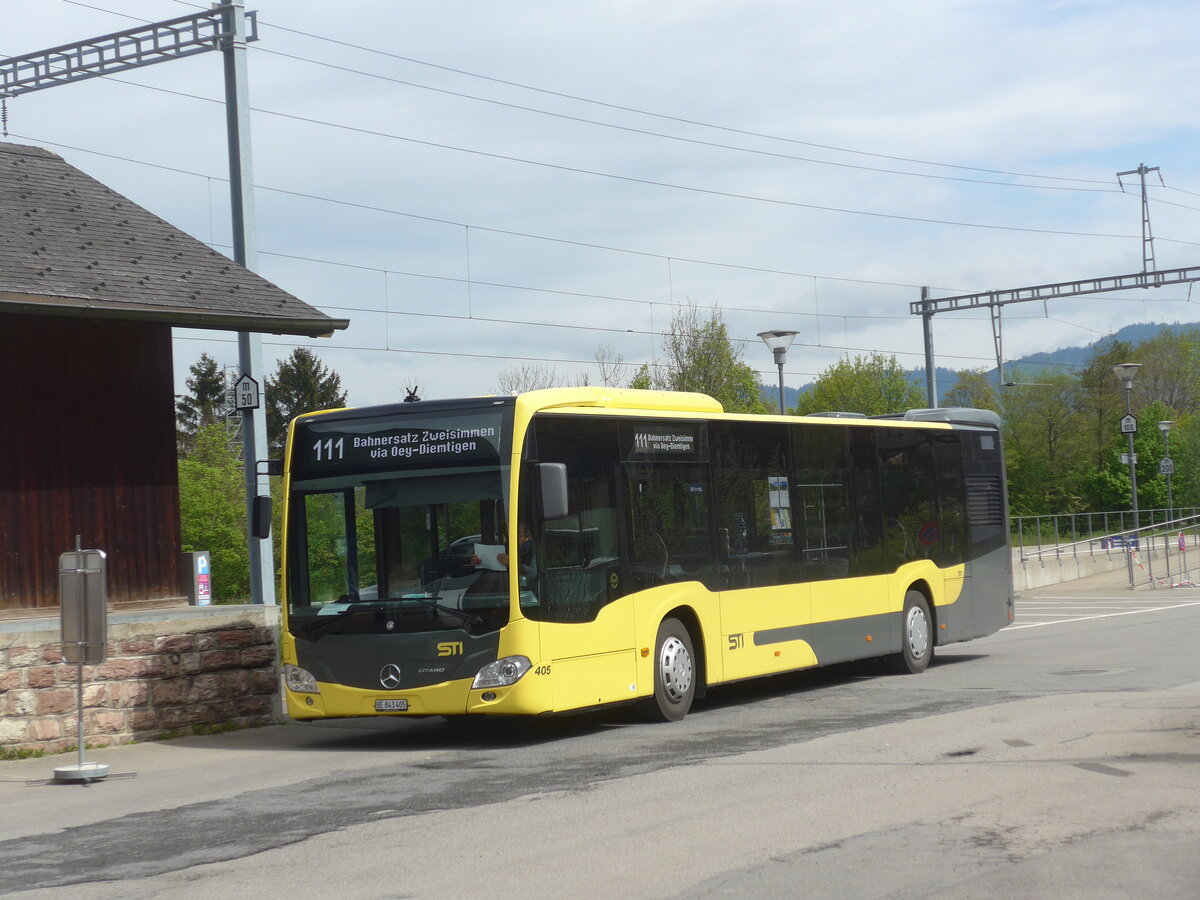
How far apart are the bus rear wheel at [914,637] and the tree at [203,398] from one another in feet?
220

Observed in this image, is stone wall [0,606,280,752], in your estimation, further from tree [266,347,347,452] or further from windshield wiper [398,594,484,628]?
tree [266,347,347,452]

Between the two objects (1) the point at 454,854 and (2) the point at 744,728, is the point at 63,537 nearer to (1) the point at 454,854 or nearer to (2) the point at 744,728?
(2) the point at 744,728

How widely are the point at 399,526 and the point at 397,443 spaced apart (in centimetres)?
70

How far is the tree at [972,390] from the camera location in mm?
96625

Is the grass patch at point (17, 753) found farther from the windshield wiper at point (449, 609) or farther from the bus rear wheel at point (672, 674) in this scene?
the bus rear wheel at point (672, 674)

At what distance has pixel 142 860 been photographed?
7.79m

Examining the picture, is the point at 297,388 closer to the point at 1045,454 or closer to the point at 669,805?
the point at 1045,454

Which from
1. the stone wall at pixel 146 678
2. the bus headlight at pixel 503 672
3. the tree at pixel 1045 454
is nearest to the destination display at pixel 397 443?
the bus headlight at pixel 503 672

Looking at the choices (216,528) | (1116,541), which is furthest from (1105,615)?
(216,528)

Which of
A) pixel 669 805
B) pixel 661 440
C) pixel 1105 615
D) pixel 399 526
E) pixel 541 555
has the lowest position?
pixel 1105 615

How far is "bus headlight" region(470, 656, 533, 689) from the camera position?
458 inches

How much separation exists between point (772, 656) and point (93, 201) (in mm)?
8775

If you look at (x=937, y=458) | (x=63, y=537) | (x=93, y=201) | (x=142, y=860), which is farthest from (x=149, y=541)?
(x=937, y=458)

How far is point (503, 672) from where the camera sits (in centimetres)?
1166
